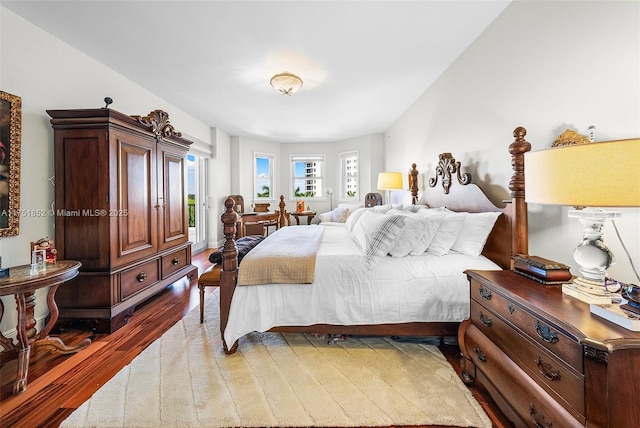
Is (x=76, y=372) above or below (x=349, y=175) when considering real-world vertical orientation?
below

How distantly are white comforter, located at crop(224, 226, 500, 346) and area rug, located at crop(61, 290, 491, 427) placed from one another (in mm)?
237

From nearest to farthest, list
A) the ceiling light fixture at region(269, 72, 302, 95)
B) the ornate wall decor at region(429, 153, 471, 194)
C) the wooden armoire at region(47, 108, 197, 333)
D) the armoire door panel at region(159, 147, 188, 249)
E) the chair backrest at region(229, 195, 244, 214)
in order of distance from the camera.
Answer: the wooden armoire at region(47, 108, 197, 333), the ornate wall decor at region(429, 153, 471, 194), the ceiling light fixture at region(269, 72, 302, 95), the armoire door panel at region(159, 147, 188, 249), the chair backrest at region(229, 195, 244, 214)

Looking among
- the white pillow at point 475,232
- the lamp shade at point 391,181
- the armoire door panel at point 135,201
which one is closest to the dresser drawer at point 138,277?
the armoire door panel at point 135,201

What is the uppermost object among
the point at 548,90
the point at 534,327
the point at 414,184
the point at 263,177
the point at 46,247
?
the point at 263,177

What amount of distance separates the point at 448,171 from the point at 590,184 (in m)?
1.91

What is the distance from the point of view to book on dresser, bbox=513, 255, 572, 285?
1262mm

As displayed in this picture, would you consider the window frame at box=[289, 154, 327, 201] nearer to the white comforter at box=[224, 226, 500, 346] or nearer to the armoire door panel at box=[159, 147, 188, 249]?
the armoire door panel at box=[159, 147, 188, 249]

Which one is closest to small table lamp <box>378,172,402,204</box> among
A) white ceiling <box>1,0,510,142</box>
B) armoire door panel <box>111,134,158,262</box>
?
white ceiling <box>1,0,510,142</box>

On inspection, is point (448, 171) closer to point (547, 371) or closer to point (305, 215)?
point (547, 371)

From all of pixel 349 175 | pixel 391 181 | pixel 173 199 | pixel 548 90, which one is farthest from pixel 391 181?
pixel 173 199

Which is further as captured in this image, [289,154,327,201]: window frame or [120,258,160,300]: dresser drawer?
[289,154,327,201]: window frame

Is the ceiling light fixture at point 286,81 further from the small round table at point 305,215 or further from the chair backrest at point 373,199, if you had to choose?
the small round table at point 305,215

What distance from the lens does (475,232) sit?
1968 millimetres

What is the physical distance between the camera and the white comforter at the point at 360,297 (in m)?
1.83
